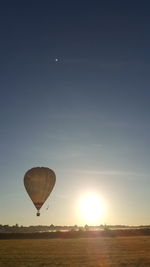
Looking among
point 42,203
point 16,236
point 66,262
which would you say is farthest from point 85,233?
point 66,262

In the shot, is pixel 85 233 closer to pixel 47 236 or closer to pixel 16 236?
pixel 47 236

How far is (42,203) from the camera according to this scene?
4916 centimetres

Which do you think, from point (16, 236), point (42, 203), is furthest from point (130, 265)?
point (16, 236)

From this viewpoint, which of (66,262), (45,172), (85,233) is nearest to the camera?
(66,262)

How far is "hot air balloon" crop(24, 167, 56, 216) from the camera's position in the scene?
161 feet

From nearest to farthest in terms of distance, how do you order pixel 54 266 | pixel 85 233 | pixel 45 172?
pixel 54 266, pixel 45 172, pixel 85 233

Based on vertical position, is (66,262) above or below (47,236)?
below

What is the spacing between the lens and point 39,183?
161 ft

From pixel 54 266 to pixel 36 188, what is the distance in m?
16.2

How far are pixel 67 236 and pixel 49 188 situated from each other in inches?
1908

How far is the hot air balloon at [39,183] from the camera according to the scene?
4894cm

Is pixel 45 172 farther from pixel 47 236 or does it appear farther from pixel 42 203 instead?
pixel 47 236

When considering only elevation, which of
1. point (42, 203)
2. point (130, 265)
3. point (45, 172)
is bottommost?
point (130, 265)

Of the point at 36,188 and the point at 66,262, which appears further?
the point at 36,188
